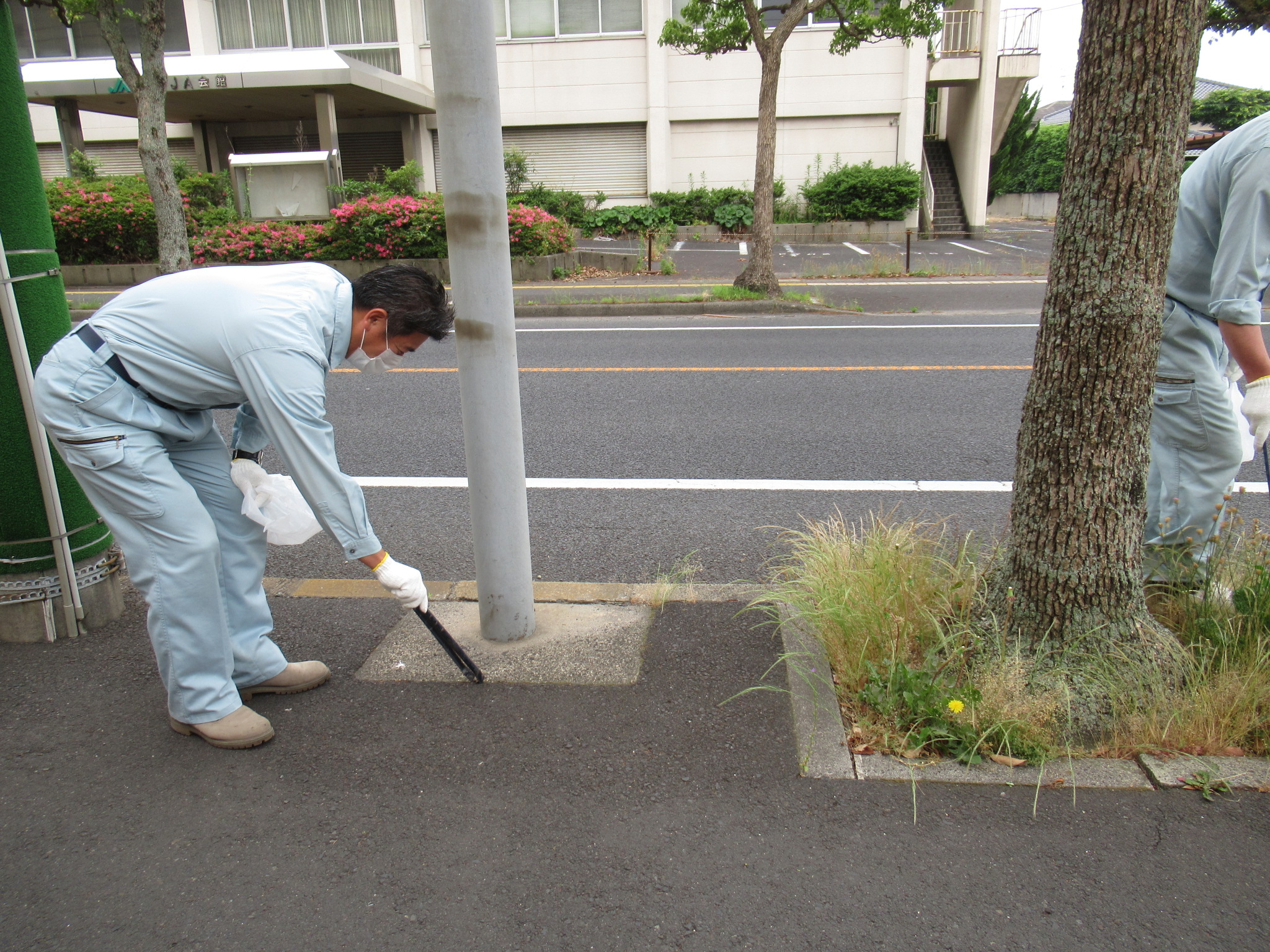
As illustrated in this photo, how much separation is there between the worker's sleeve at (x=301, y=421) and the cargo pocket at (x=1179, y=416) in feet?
8.81

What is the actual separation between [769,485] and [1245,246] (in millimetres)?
2708

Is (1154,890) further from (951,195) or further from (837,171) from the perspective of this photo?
(951,195)

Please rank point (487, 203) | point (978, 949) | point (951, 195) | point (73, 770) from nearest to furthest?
point (978, 949) < point (73, 770) < point (487, 203) < point (951, 195)

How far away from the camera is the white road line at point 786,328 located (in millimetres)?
10789

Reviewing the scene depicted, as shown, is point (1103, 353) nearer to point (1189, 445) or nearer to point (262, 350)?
point (1189, 445)

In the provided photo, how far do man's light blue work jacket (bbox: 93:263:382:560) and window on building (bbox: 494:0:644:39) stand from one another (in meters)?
25.3

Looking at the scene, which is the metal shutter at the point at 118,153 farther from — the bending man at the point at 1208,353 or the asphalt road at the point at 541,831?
the bending man at the point at 1208,353

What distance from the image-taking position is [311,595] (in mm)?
3920

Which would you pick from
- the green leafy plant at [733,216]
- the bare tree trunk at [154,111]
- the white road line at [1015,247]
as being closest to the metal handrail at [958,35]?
the white road line at [1015,247]

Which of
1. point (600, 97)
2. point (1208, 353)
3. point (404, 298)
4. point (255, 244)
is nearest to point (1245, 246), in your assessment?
point (1208, 353)

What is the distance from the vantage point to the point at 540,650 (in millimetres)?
3342

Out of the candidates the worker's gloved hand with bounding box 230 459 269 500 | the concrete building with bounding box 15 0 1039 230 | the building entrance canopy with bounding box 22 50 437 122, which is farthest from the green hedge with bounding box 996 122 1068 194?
the worker's gloved hand with bounding box 230 459 269 500

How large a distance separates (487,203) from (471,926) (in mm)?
2098

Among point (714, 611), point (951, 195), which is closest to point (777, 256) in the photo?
point (951, 195)
